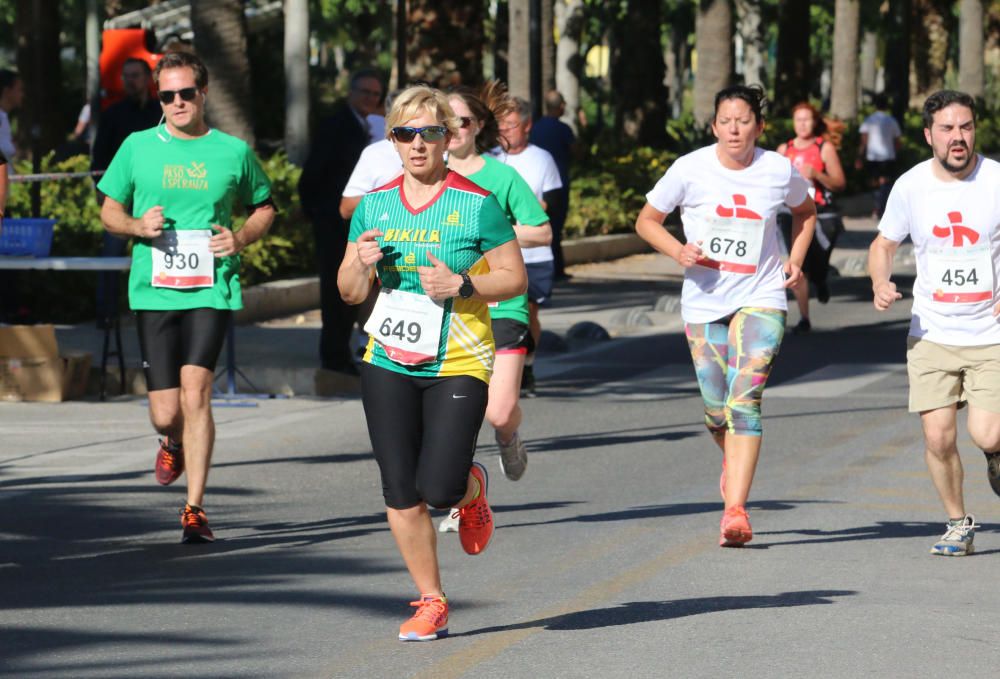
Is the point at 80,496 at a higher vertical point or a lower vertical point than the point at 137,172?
lower

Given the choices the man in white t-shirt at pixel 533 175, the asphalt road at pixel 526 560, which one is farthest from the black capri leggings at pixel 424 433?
the man in white t-shirt at pixel 533 175

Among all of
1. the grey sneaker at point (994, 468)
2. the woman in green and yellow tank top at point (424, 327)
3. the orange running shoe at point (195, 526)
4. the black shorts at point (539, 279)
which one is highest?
the woman in green and yellow tank top at point (424, 327)

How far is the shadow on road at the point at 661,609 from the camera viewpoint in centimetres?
669

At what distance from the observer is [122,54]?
709 inches

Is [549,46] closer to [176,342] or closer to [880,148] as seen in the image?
[880,148]

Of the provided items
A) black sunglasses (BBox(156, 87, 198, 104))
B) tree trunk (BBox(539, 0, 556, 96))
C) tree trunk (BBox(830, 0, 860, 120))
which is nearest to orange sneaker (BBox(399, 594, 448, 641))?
black sunglasses (BBox(156, 87, 198, 104))

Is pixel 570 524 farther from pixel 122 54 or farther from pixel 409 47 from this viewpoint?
pixel 409 47

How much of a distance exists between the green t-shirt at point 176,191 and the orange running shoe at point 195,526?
864 mm

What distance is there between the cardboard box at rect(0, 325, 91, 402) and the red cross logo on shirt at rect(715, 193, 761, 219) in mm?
6095

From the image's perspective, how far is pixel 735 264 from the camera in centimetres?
A: 830

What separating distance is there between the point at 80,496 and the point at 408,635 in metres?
3.71

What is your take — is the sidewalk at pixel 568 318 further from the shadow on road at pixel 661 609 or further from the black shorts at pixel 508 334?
the shadow on road at pixel 661 609

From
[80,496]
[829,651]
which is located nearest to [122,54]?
[80,496]

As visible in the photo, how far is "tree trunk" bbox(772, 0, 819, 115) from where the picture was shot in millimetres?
39312
